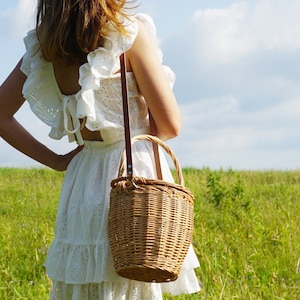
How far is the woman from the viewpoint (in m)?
2.70

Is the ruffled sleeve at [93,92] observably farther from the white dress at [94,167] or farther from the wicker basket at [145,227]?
the wicker basket at [145,227]

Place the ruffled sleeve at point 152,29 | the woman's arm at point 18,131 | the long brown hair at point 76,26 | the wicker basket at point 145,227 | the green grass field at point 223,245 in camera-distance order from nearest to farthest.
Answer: the wicker basket at point 145,227, the long brown hair at point 76,26, the ruffled sleeve at point 152,29, the woman's arm at point 18,131, the green grass field at point 223,245

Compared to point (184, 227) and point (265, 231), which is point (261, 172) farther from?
point (184, 227)

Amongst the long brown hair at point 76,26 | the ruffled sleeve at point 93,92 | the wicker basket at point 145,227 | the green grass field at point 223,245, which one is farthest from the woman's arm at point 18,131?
the green grass field at point 223,245

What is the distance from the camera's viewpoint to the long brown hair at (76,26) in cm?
269

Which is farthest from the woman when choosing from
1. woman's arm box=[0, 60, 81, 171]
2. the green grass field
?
the green grass field

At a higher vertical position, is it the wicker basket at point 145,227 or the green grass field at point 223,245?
the green grass field at point 223,245

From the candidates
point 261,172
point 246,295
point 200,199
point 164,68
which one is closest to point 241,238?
point 246,295

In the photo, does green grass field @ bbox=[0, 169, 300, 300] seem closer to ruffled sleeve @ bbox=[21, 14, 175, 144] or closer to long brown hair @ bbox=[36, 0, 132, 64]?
ruffled sleeve @ bbox=[21, 14, 175, 144]

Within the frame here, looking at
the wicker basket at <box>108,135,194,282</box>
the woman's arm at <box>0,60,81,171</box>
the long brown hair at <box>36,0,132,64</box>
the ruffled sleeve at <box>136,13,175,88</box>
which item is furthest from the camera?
the woman's arm at <box>0,60,81,171</box>

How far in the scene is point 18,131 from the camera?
329 centimetres

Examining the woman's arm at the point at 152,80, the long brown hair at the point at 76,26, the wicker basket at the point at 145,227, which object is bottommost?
the wicker basket at the point at 145,227

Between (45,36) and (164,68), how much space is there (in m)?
0.54

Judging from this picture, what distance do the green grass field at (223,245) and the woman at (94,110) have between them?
66.4 inches
